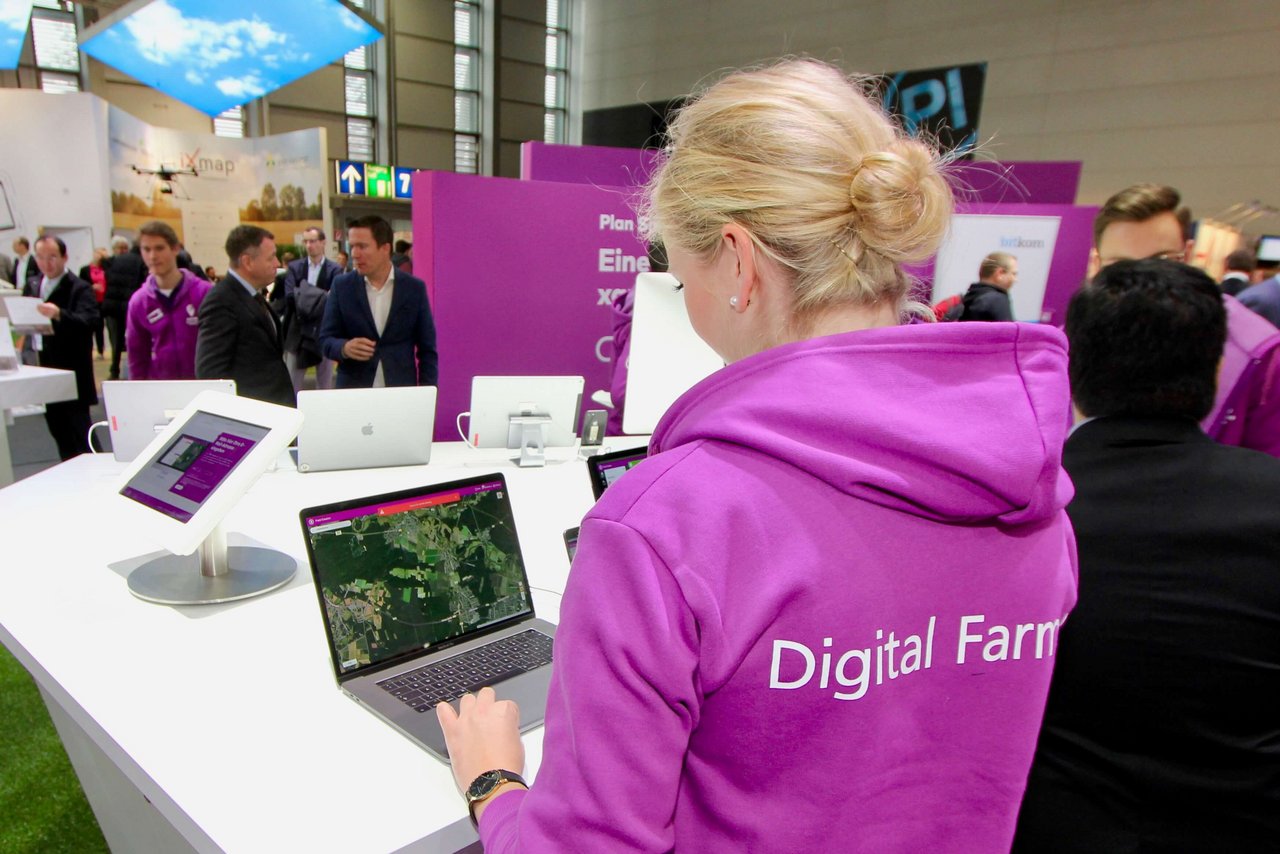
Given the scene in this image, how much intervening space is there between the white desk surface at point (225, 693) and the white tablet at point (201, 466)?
7.7 inches

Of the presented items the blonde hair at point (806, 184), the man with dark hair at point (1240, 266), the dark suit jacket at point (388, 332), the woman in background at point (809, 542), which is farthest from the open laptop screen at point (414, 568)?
the man with dark hair at point (1240, 266)

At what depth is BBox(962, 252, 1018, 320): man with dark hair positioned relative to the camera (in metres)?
4.57

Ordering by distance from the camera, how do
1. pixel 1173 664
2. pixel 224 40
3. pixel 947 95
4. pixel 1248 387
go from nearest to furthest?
1. pixel 1173 664
2. pixel 1248 387
3. pixel 224 40
4. pixel 947 95

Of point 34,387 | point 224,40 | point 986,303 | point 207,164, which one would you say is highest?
point 224,40

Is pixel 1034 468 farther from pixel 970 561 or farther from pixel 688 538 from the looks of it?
pixel 688 538

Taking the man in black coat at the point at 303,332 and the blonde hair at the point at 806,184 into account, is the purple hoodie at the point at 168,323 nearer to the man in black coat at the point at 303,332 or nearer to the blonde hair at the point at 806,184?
the man in black coat at the point at 303,332

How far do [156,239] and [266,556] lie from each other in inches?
120

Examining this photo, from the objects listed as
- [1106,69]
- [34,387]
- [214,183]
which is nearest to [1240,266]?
[1106,69]

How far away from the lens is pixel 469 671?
133 cm

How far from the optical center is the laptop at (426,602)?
129 centimetres

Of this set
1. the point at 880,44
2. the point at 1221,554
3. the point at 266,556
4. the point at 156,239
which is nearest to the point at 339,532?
the point at 266,556

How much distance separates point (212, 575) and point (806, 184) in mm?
1601

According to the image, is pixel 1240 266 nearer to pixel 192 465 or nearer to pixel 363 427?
pixel 363 427

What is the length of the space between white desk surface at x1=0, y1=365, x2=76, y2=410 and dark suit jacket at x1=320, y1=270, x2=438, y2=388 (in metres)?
1.49
